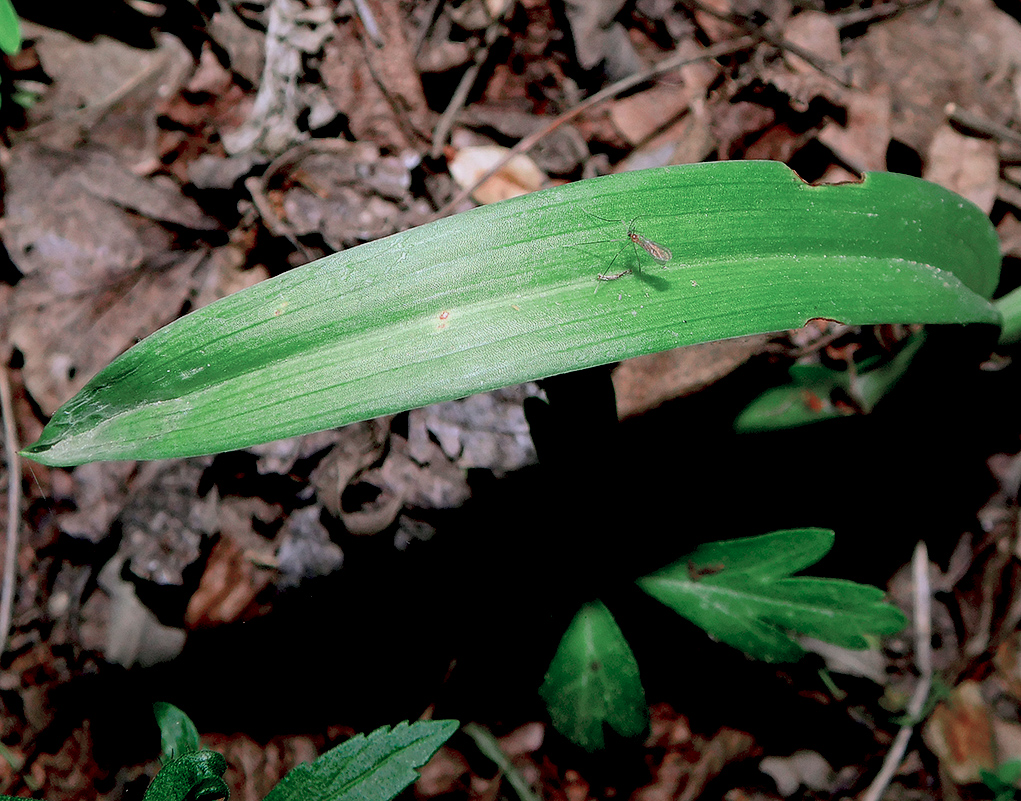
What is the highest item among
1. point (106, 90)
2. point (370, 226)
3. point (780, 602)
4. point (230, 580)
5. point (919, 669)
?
point (106, 90)

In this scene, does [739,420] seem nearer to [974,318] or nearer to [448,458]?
[974,318]

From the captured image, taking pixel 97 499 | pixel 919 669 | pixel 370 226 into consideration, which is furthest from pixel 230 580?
pixel 919 669

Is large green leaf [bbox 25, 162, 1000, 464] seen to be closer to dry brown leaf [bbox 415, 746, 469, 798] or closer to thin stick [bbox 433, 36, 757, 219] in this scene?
thin stick [bbox 433, 36, 757, 219]

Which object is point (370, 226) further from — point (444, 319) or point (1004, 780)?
point (1004, 780)

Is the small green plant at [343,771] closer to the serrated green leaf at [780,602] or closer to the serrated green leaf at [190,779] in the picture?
the serrated green leaf at [190,779]

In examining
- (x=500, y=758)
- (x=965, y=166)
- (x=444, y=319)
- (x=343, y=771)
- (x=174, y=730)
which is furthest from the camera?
(x=965, y=166)

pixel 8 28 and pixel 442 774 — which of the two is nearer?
pixel 8 28
